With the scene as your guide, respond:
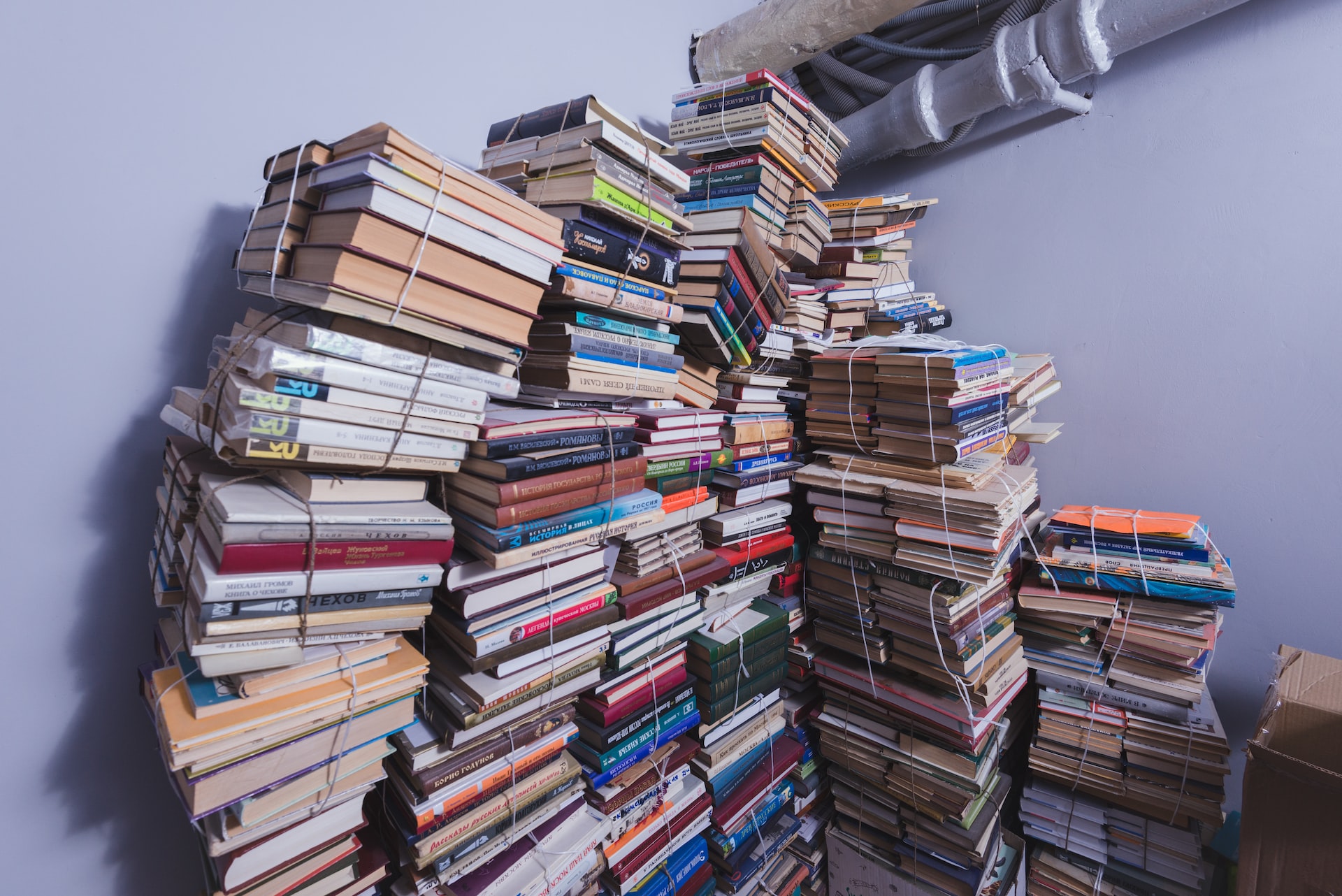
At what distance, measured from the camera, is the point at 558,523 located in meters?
1.44

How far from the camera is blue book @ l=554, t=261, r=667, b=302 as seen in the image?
1496 millimetres

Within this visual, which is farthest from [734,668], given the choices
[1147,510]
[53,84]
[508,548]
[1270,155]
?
[1270,155]

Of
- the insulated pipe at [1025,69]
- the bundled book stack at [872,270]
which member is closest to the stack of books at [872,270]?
the bundled book stack at [872,270]

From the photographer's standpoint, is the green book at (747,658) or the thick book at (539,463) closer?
the thick book at (539,463)

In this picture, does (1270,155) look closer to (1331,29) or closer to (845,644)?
(1331,29)

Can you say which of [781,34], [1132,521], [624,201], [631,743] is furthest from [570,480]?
[781,34]

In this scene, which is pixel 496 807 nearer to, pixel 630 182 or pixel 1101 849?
pixel 630 182

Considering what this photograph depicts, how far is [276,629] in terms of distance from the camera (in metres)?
1.09

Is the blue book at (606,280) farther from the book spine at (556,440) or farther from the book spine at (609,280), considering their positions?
the book spine at (556,440)

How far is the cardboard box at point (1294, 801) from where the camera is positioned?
5.04 feet

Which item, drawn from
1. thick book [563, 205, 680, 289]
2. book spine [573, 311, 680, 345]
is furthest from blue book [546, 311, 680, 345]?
thick book [563, 205, 680, 289]

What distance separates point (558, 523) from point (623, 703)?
0.69m

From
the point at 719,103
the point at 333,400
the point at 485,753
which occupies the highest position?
the point at 719,103

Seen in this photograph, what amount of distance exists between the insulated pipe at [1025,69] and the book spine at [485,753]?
9.82 ft
